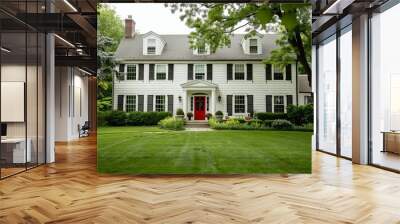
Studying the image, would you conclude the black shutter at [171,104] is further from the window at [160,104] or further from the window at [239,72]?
the window at [239,72]

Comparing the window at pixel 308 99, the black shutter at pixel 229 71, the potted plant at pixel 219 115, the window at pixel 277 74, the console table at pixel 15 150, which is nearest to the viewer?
the window at pixel 277 74

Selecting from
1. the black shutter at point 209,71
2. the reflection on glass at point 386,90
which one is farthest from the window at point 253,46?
the reflection on glass at point 386,90

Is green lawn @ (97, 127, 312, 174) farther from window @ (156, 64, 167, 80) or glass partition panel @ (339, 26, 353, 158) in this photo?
glass partition panel @ (339, 26, 353, 158)

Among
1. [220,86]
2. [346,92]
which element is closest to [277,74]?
[220,86]

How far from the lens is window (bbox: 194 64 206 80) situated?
20.6 feet

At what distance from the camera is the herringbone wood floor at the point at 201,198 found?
3514mm

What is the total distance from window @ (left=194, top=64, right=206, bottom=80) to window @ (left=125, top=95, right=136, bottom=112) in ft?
3.66

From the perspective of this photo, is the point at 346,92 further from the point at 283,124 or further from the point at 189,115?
the point at 189,115

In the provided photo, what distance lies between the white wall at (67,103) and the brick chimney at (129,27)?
24.6ft

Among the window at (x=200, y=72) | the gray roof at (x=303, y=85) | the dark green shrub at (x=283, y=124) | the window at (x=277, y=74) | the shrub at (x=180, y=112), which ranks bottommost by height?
the dark green shrub at (x=283, y=124)

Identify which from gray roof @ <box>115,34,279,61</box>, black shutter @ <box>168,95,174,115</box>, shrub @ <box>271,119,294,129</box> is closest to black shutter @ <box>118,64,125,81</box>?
gray roof @ <box>115,34,279,61</box>

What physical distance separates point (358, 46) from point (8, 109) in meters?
6.41

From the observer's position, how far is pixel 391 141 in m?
6.40

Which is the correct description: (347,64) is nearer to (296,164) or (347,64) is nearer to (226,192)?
(296,164)
